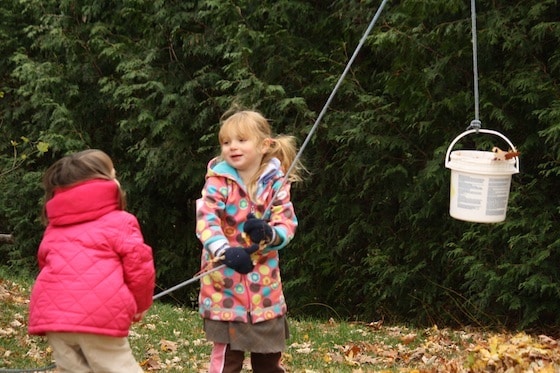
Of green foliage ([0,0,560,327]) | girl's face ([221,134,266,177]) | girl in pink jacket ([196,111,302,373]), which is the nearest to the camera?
girl in pink jacket ([196,111,302,373])

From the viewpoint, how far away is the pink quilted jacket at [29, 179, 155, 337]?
12.0 feet

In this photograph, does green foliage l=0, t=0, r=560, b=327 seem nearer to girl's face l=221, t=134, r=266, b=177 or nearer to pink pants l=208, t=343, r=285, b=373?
girl's face l=221, t=134, r=266, b=177

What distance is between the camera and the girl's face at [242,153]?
4.40 metres

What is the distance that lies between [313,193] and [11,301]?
3.54 metres

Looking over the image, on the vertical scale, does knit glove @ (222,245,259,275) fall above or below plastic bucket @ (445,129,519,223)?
below

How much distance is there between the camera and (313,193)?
10.7m

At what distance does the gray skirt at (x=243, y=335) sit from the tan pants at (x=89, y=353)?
54cm

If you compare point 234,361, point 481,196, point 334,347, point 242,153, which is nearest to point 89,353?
point 234,361

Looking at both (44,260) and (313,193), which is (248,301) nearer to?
(44,260)

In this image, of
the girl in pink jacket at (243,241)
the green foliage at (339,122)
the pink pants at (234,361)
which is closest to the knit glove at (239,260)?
the girl in pink jacket at (243,241)

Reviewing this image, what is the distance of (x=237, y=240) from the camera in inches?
170

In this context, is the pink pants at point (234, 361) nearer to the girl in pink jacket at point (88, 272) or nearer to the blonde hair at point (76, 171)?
the girl in pink jacket at point (88, 272)

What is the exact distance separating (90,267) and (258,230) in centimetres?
78

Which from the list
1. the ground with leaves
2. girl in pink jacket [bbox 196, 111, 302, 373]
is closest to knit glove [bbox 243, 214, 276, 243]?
girl in pink jacket [bbox 196, 111, 302, 373]
